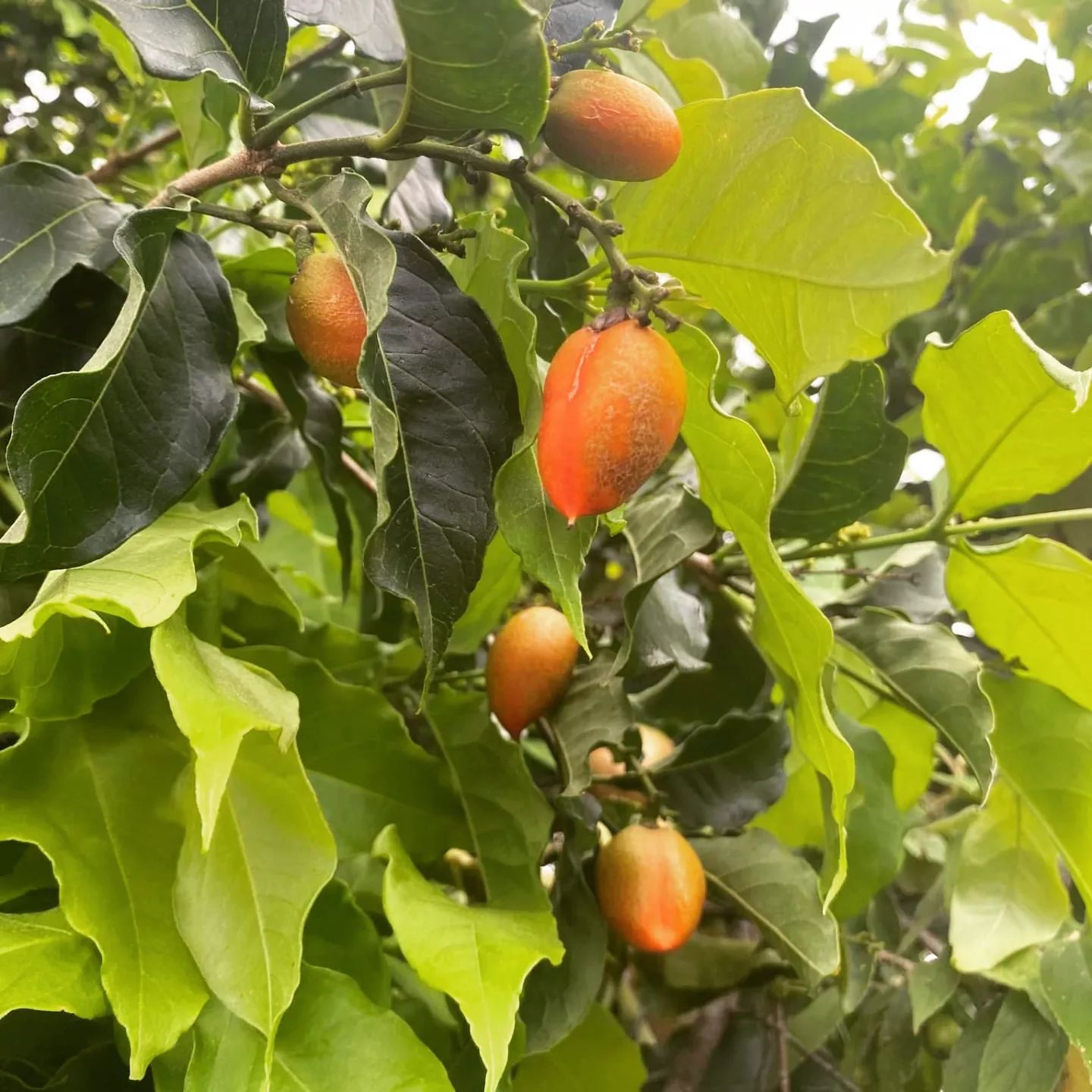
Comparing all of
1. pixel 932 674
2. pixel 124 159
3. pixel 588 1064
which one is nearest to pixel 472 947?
pixel 588 1064

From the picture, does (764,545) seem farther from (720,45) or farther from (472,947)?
(720,45)

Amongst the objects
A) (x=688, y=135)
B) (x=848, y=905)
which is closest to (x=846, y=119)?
(x=688, y=135)

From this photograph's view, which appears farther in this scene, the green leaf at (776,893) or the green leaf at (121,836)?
the green leaf at (776,893)

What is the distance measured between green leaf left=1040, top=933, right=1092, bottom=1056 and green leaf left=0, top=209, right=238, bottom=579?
20.2 inches

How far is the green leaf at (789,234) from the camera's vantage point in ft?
1.00

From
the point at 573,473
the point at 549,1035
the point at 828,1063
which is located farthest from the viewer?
the point at 828,1063

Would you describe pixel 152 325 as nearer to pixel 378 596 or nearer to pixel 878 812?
pixel 378 596

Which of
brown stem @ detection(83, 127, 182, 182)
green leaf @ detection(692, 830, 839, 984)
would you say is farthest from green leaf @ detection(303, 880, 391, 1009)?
brown stem @ detection(83, 127, 182, 182)

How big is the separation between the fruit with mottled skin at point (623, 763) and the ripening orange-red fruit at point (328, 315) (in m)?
0.25

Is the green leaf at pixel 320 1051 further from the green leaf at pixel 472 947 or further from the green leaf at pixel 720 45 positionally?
the green leaf at pixel 720 45

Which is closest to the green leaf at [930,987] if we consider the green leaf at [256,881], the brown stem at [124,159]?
the green leaf at [256,881]

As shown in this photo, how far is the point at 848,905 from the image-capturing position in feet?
1.76

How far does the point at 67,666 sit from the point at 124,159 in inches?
18.2

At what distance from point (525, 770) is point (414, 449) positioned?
0.21 meters
